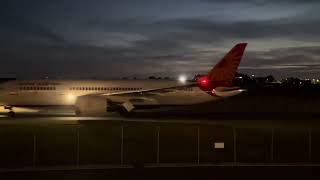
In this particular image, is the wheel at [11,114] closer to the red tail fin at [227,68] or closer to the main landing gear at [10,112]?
the main landing gear at [10,112]

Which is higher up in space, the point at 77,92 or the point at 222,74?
the point at 222,74

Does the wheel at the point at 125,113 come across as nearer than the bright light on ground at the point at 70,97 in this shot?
Yes

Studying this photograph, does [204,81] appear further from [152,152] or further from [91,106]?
[152,152]

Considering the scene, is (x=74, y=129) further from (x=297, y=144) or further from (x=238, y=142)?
(x=297, y=144)

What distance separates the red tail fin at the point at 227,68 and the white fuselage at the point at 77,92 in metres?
1.76

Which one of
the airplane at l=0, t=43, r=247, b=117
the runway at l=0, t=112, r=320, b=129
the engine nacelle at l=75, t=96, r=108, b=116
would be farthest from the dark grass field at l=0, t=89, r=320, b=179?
the airplane at l=0, t=43, r=247, b=117

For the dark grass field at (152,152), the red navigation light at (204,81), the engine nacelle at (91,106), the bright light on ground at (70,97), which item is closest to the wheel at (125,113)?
the engine nacelle at (91,106)

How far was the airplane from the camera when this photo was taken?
4875 centimetres

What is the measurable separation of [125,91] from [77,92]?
4.29 metres

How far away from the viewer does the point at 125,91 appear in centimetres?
5084

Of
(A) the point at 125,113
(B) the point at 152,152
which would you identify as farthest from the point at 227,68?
(B) the point at 152,152

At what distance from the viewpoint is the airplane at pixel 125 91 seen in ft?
160

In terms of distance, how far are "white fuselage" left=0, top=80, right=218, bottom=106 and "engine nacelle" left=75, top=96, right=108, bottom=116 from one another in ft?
9.12

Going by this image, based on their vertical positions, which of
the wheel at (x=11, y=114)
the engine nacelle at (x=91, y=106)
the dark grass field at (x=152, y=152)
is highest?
the engine nacelle at (x=91, y=106)
